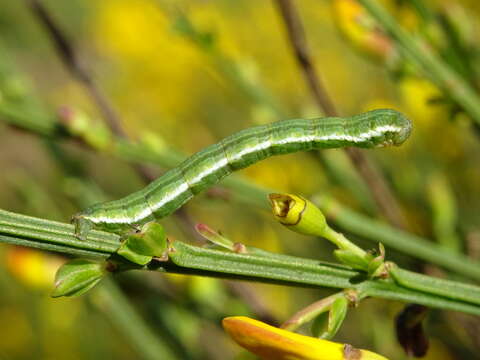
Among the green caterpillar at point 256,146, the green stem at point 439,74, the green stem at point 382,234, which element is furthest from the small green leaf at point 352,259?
the green stem at point 439,74

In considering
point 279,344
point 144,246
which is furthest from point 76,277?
point 279,344

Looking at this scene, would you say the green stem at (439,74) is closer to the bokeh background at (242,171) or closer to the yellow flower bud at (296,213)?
the bokeh background at (242,171)

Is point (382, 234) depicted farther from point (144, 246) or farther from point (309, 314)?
point (144, 246)

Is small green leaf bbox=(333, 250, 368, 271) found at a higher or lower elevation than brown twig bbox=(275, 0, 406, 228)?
lower

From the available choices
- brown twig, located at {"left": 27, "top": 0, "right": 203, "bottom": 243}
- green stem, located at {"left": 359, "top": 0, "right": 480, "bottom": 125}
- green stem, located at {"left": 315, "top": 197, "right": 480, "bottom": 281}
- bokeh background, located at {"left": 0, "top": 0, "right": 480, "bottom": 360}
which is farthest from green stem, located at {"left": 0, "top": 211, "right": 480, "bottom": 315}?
brown twig, located at {"left": 27, "top": 0, "right": 203, "bottom": 243}

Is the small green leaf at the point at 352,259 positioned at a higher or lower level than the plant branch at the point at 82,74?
lower

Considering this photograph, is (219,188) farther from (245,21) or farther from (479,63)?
(245,21)

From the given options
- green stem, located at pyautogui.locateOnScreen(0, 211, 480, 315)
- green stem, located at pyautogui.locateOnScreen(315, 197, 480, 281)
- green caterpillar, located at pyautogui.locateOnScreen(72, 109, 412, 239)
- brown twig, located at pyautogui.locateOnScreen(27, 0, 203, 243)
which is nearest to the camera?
green stem, located at pyautogui.locateOnScreen(0, 211, 480, 315)

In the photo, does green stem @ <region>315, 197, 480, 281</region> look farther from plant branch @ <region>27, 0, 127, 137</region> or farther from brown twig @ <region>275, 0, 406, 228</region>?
plant branch @ <region>27, 0, 127, 137</region>
